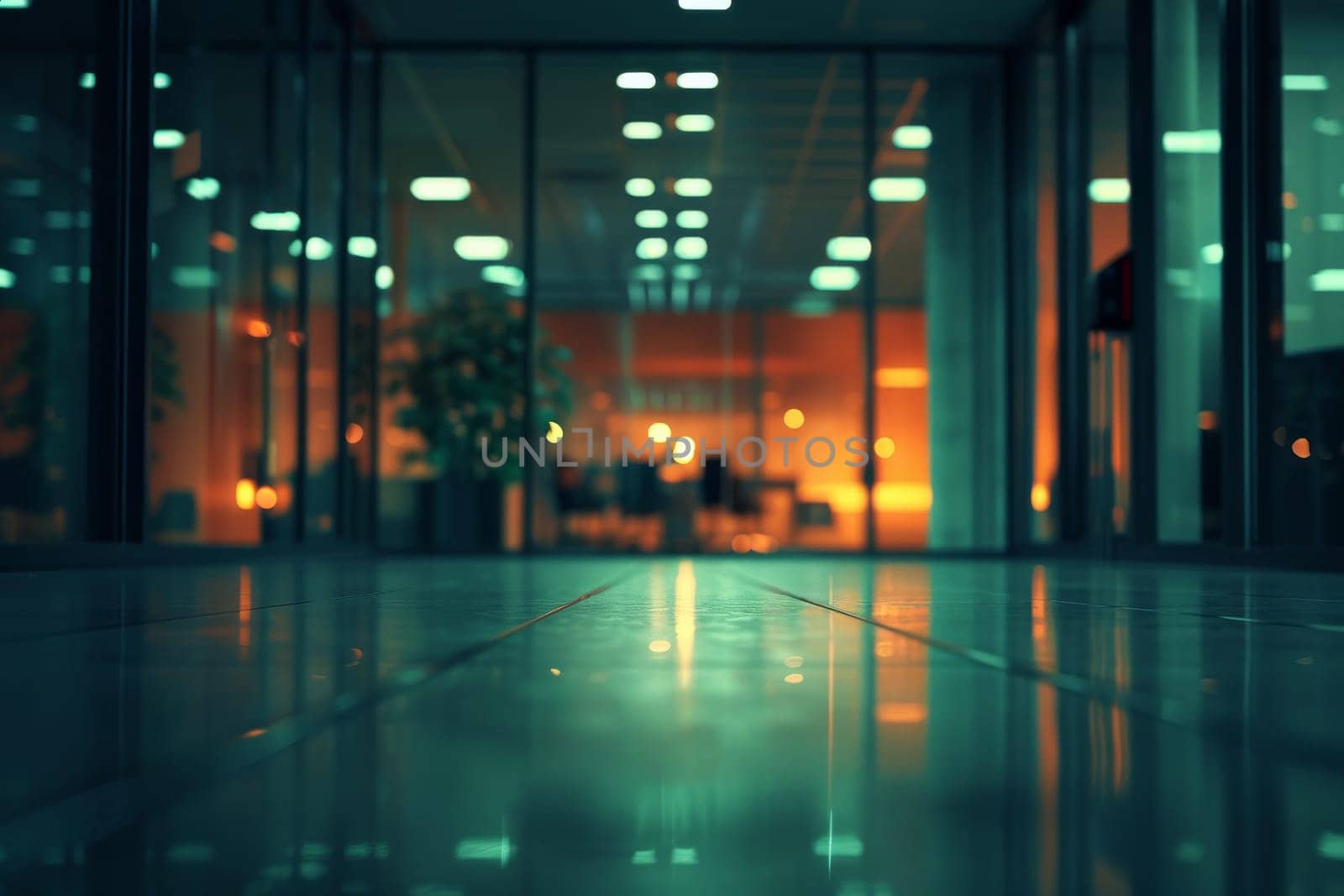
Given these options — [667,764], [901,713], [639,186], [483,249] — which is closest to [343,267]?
[483,249]

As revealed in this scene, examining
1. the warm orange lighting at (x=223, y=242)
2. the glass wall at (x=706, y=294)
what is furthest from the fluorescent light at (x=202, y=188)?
the glass wall at (x=706, y=294)

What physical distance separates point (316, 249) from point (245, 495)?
6.29 feet

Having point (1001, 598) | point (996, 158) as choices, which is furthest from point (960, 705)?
point (996, 158)

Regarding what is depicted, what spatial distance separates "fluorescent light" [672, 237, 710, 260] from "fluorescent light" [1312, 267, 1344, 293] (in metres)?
4.49

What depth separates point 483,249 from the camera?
8.23 m

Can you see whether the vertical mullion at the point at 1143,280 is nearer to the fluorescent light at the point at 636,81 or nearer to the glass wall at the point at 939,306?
the glass wall at the point at 939,306

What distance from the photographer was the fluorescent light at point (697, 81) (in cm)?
818

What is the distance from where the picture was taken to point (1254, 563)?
16.5 ft

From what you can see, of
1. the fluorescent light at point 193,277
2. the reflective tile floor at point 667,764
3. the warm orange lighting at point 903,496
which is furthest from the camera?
the warm orange lighting at point 903,496

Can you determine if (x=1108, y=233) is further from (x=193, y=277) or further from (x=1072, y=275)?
(x=193, y=277)

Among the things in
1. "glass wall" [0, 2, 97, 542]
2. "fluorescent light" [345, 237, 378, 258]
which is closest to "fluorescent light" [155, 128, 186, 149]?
"glass wall" [0, 2, 97, 542]

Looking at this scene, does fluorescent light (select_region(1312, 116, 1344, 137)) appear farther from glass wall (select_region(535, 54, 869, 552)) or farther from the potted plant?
the potted plant

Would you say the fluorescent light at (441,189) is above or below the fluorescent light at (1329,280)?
above

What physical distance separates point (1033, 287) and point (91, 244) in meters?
5.82
